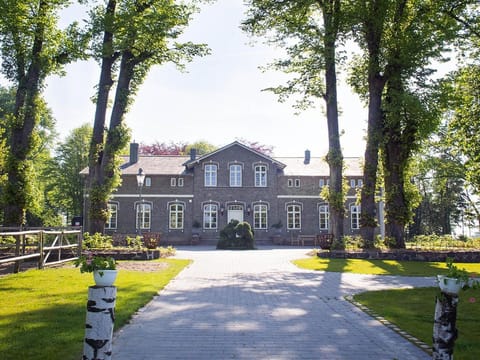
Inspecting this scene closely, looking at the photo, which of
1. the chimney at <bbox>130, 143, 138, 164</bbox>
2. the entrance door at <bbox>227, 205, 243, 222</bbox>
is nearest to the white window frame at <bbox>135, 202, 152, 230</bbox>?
the chimney at <bbox>130, 143, 138, 164</bbox>

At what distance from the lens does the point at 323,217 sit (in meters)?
34.5

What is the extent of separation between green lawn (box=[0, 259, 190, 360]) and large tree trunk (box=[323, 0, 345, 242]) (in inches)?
385

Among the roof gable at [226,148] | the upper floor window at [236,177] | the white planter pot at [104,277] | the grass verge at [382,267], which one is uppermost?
the roof gable at [226,148]

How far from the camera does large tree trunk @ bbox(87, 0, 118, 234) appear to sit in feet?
58.9

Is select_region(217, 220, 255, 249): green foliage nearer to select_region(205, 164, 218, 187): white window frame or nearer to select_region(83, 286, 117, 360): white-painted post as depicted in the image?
select_region(205, 164, 218, 187): white window frame

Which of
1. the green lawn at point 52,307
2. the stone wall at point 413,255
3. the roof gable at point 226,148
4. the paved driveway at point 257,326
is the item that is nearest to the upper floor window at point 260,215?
the roof gable at point 226,148

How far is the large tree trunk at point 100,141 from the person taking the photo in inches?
706

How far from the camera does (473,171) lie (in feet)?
Result: 68.7

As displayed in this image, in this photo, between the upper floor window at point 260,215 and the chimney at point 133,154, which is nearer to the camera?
the upper floor window at point 260,215

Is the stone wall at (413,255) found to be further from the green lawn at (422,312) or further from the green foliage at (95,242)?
the green foliage at (95,242)

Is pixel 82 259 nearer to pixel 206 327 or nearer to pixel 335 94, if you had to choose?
pixel 206 327

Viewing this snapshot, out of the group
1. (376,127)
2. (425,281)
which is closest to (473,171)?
(376,127)

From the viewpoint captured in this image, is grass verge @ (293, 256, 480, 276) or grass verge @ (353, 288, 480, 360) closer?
grass verge @ (353, 288, 480, 360)

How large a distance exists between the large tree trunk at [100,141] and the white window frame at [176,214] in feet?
51.2
